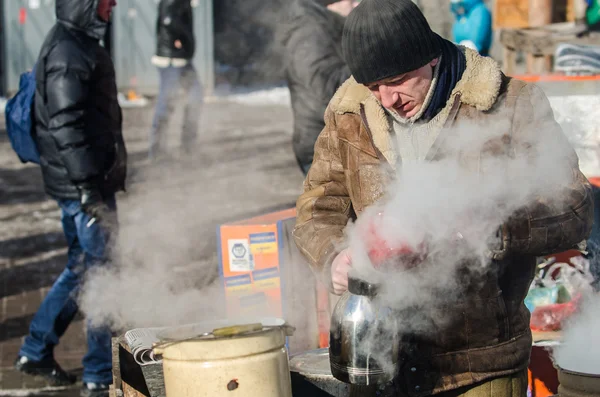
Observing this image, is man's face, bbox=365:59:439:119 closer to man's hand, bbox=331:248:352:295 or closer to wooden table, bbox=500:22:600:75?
man's hand, bbox=331:248:352:295

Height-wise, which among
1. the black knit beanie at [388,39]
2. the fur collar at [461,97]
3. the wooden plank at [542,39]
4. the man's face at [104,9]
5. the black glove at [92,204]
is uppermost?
the man's face at [104,9]

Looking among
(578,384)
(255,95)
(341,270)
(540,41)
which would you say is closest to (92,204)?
(341,270)

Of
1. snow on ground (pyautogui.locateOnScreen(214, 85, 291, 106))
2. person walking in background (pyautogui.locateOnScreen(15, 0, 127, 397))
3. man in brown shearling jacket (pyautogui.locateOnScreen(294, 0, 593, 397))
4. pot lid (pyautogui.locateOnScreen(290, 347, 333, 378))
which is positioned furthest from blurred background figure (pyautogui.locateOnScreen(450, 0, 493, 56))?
snow on ground (pyautogui.locateOnScreen(214, 85, 291, 106))

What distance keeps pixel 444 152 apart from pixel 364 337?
0.59m

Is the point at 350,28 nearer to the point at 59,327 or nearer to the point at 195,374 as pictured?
the point at 195,374

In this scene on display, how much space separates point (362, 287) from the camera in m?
2.58

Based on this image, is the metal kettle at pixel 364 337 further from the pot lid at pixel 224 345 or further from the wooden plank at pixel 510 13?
the wooden plank at pixel 510 13

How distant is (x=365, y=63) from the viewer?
270cm

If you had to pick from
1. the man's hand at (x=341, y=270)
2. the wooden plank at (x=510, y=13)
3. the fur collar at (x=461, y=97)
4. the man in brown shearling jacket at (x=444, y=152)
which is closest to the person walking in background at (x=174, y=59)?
the wooden plank at (x=510, y=13)

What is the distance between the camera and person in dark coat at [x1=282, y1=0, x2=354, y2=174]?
531cm

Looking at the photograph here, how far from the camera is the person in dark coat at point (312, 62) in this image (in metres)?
5.31

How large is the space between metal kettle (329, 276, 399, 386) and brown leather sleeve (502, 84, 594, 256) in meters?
0.40

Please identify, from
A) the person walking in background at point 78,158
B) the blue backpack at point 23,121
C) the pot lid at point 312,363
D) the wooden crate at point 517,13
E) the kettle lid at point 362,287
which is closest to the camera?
the kettle lid at point 362,287

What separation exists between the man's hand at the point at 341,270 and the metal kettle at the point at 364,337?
0.04 metres
